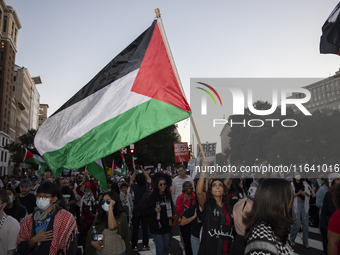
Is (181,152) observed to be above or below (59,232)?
above

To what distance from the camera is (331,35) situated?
5387 millimetres

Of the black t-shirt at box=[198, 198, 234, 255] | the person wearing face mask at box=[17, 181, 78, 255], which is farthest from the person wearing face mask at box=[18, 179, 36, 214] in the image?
the black t-shirt at box=[198, 198, 234, 255]

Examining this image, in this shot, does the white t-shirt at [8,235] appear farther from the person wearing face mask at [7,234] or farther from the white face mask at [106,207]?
the white face mask at [106,207]

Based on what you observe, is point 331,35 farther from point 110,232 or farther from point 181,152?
point 181,152

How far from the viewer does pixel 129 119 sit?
5.26 meters

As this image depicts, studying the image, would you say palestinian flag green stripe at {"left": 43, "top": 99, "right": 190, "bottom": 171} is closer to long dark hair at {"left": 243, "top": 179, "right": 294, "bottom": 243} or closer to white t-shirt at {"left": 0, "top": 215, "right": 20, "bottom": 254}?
white t-shirt at {"left": 0, "top": 215, "right": 20, "bottom": 254}

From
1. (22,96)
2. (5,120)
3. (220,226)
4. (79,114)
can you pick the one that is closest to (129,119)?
(79,114)

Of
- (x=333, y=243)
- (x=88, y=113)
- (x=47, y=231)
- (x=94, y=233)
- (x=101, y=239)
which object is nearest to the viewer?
(x=333, y=243)

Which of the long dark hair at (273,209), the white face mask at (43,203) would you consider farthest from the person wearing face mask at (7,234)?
the long dark hair at (273,209)

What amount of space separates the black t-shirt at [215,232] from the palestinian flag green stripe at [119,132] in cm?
151

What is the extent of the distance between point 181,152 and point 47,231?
14.1m

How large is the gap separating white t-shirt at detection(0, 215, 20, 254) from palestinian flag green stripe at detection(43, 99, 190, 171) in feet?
3.43

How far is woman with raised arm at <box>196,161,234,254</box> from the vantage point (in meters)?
4.32

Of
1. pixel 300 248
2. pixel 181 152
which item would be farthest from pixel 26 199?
pixel 181 152
